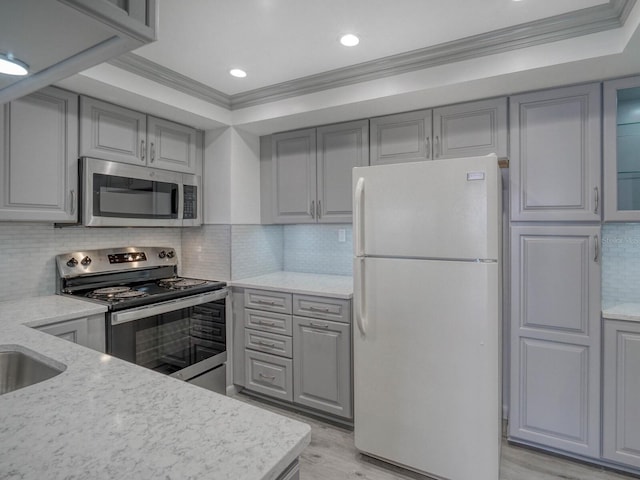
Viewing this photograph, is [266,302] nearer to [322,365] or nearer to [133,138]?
[322,365]

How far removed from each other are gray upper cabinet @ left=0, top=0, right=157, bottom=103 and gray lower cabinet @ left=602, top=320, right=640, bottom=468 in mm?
2490

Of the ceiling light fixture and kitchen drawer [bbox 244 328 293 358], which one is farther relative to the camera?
kitchen drawer [bbox 244 328 293 358]

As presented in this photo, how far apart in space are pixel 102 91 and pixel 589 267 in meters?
3.05

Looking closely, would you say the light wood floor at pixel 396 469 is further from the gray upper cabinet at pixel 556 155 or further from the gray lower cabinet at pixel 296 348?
the gray upper cabinet at pixel 556 155

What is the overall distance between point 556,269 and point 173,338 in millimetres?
2468

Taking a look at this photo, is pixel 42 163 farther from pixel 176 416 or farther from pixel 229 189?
pixel 176 416

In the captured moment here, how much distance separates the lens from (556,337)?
2123mm

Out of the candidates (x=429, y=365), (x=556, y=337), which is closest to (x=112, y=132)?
(x=429, y=365)

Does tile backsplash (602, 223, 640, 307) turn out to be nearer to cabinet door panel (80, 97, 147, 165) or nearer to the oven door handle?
the oven door handle

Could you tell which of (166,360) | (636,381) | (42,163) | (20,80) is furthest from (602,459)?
(42,163)

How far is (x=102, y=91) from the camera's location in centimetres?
223

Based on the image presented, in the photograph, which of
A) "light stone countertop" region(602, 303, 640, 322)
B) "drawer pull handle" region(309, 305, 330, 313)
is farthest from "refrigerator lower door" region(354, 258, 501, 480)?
"light stone countertop" region(602, 303, 640, 322)

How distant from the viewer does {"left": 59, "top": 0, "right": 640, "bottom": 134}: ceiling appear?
174 cm

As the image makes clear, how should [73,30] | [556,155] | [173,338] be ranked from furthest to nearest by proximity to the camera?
[173,338] → [556,155] → [73,30]
